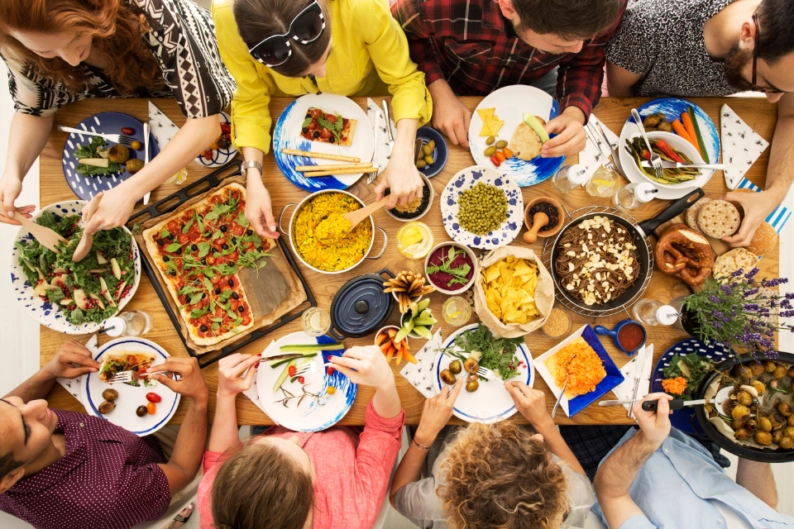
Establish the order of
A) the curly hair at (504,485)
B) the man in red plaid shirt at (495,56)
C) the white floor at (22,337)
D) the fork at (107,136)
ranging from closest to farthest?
the curly hair at (504,485), the man in red plaid shirt at (495,56), the fork at (107,136), the white floor at (22,337)

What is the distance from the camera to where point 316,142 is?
1.89m

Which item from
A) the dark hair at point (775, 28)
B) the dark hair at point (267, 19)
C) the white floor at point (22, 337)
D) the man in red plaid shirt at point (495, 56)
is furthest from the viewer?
the white floor at point (22, 337)

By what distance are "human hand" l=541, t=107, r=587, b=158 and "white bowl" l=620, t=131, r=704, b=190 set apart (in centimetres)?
22

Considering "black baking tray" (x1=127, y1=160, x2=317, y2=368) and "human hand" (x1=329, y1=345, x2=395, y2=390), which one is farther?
"black baking tray" (x1=127, y1=160, x2=317, y2=368)

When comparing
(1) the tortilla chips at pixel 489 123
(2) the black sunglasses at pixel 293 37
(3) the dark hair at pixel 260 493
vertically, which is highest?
(2) the black sunglasses at pixel 293 37

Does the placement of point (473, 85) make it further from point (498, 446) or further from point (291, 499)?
point (291, 499)

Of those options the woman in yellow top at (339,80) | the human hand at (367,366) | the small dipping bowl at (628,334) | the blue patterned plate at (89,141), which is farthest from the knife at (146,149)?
the small dipping bowl at (628,334)

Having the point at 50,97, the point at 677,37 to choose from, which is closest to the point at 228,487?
the point at 50,97

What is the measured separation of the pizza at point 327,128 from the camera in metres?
1.87

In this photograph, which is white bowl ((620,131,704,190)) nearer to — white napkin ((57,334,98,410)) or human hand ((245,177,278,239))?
human hand ((245,177,278,239))

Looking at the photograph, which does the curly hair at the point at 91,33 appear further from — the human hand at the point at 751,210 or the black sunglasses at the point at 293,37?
the human hand at the point at 751,210

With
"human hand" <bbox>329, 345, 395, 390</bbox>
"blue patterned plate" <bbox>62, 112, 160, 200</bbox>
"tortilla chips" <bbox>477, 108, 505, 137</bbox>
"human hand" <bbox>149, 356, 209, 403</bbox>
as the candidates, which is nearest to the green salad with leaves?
"blue patterned plate" <bbox>62, 112, 160, 200</bbox>

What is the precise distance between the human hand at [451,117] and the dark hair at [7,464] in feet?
6.60

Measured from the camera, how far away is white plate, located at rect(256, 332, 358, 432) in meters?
1.81
